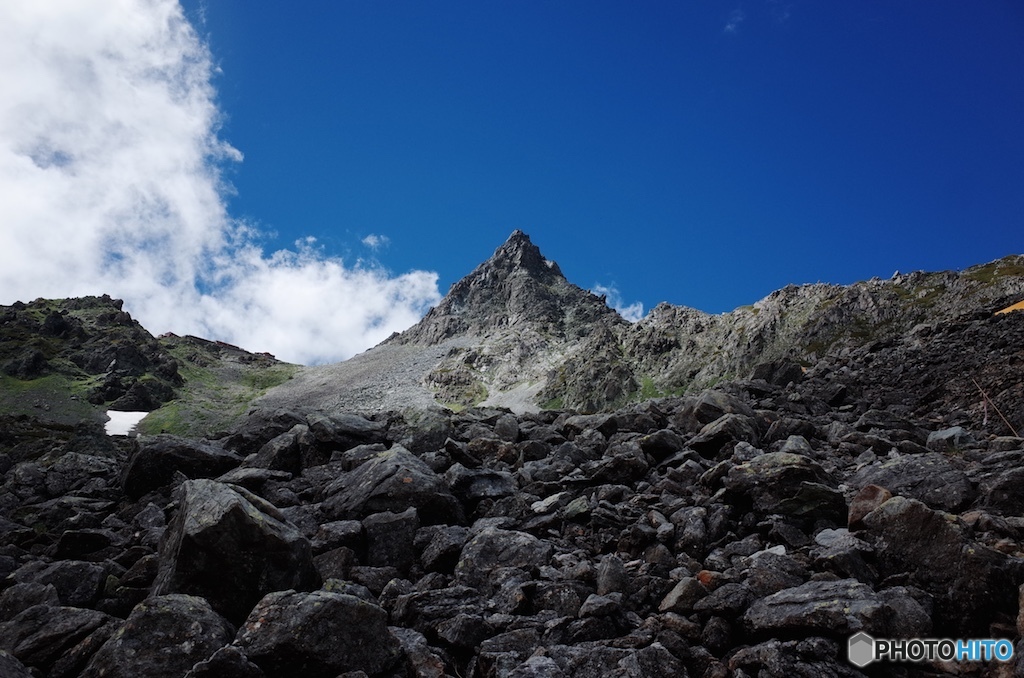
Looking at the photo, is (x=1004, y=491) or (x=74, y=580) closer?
(x=74, y=580)

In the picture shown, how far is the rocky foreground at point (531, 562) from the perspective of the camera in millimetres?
8914

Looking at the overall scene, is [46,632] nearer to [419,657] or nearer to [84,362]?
[419,657]

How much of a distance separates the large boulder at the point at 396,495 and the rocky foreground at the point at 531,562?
0.07 m

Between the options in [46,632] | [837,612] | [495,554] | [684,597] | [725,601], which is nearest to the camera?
[837,612]

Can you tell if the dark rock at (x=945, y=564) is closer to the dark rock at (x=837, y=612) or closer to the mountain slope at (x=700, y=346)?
A: the dark rock at (x=837, y=612)

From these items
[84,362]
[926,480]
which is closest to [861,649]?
[926,480]

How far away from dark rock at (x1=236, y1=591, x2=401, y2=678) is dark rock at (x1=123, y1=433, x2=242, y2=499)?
49.3 feet

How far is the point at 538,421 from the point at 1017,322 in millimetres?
35814

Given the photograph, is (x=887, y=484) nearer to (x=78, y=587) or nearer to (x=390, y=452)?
(x=390, y=452)

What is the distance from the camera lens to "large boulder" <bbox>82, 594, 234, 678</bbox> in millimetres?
8648

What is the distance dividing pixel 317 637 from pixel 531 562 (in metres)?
5.45

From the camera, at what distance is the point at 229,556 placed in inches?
441

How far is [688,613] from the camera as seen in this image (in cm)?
1018

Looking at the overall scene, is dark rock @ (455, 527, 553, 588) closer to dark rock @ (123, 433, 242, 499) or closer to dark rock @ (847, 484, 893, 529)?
dark rock @ (847, 484, 893, 529)
